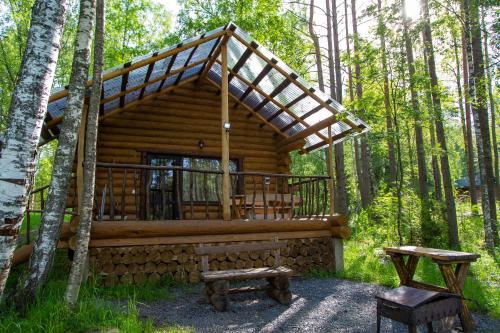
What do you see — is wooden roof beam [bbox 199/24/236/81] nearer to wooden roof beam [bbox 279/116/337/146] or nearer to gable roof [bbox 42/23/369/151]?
gable roof [bbox 42/23/369/151]

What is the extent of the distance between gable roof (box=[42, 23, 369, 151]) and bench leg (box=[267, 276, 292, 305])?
12.2ft

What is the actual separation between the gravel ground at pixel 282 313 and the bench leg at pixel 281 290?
0.09m

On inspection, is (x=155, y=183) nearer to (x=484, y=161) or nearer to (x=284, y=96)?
(x=284, y=96)

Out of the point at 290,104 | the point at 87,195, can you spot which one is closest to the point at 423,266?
the point at 290,104

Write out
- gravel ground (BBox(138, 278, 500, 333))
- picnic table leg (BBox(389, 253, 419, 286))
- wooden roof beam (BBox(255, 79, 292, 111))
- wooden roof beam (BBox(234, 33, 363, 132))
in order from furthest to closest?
wooden roof beam (BBox(255, 79, 292, 111)), wooden roof beam (BBox(234, 33, 363, 132)), picnic table leg (BBox(389, 253, 419, 286)), gravel ground (BBox(138, 278, 500, 333))

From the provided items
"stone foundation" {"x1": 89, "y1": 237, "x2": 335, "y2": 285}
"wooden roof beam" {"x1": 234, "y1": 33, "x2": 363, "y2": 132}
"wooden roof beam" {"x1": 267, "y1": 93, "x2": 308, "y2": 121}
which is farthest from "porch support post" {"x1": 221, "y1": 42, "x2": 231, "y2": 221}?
"wooden roof beam" {"x1": 267, "y1": 93, "x2": 308, "y2": 121}

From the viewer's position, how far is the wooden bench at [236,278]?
16.8ft

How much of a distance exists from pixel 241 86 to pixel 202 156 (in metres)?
2.07

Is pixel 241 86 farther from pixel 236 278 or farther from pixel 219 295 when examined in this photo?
pixel 219 295

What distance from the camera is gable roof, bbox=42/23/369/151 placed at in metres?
7.00

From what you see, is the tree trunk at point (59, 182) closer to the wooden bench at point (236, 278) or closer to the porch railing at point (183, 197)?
the wooden bench at point (236, 278)

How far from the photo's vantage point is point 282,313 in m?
5.09

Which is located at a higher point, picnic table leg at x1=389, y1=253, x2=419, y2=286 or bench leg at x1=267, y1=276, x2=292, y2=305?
picnic table leg at x1=389, y1=253, x2=419, y2=286

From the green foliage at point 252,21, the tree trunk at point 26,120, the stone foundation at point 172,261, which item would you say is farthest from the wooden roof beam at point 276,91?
the green foliage at point 252,21
